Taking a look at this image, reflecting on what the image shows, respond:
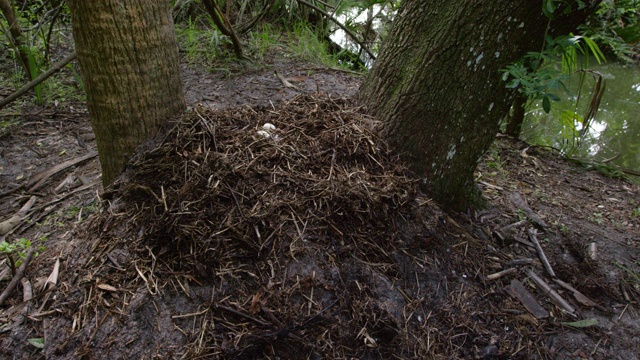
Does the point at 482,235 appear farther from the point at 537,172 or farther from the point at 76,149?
the point at 76,149

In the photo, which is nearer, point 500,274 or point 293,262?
point 293,262

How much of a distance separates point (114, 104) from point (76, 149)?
1.27 m

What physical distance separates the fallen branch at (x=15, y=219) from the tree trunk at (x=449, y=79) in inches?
78.7

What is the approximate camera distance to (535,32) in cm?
185

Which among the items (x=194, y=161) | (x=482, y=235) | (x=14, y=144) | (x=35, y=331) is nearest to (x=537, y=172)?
(x=482, y=235)

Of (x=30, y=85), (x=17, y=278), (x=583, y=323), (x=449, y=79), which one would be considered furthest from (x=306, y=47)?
(x=583, y=323)

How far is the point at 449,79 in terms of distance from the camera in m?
1.96

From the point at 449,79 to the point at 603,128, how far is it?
5.16m

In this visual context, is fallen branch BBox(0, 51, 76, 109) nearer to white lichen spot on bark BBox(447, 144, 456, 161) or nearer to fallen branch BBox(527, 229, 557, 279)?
white lichen spot on bark BBox(447, 144, 456, 161)

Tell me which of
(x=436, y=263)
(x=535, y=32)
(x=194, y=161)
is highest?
(x=535, y=32)

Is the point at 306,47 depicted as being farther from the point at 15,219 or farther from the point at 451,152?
the point at 15,219

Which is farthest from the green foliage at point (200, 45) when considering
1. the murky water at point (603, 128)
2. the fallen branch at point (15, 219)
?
the murky water at point (603, 128)

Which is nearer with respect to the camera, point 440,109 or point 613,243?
point 440,109

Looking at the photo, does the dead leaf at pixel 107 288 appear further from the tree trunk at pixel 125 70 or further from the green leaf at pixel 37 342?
the tree trunk at pixel 125 70
